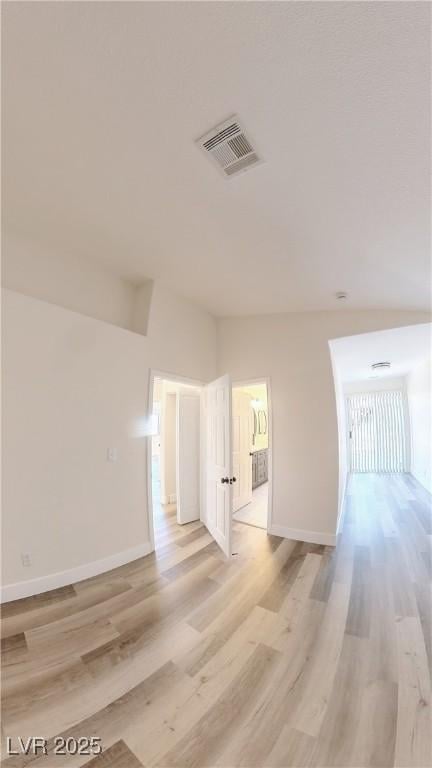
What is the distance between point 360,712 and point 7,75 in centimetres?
350

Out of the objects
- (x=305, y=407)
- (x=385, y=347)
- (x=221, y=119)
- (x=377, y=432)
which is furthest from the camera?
(x=377, y=432)

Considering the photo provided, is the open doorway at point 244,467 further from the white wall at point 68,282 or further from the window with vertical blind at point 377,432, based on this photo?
the window with vertical blind at point 377,432

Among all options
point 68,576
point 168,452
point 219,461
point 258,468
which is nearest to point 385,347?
point 219,461

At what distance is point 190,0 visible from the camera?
994 mm

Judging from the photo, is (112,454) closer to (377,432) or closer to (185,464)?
(185,464)

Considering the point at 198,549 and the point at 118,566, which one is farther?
the point at 198,549

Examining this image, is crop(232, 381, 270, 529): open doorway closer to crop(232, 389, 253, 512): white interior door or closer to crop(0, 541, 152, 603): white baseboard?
crop(232, 389, 253, 512): white interior door

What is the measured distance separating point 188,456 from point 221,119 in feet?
12.9

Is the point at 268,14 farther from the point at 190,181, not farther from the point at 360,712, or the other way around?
the point at 360,712

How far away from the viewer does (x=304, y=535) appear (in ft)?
11.9

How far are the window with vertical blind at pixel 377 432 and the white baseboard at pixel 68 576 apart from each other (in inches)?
304

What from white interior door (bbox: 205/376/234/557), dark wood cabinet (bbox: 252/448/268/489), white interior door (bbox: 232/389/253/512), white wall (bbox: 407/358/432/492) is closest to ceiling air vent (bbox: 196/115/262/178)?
white interior door (bbox: 205/376/234/557)

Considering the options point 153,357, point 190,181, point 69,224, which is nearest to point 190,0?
point 190,181

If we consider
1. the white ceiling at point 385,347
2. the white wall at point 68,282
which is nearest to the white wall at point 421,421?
the white ceiling at point 385,347
